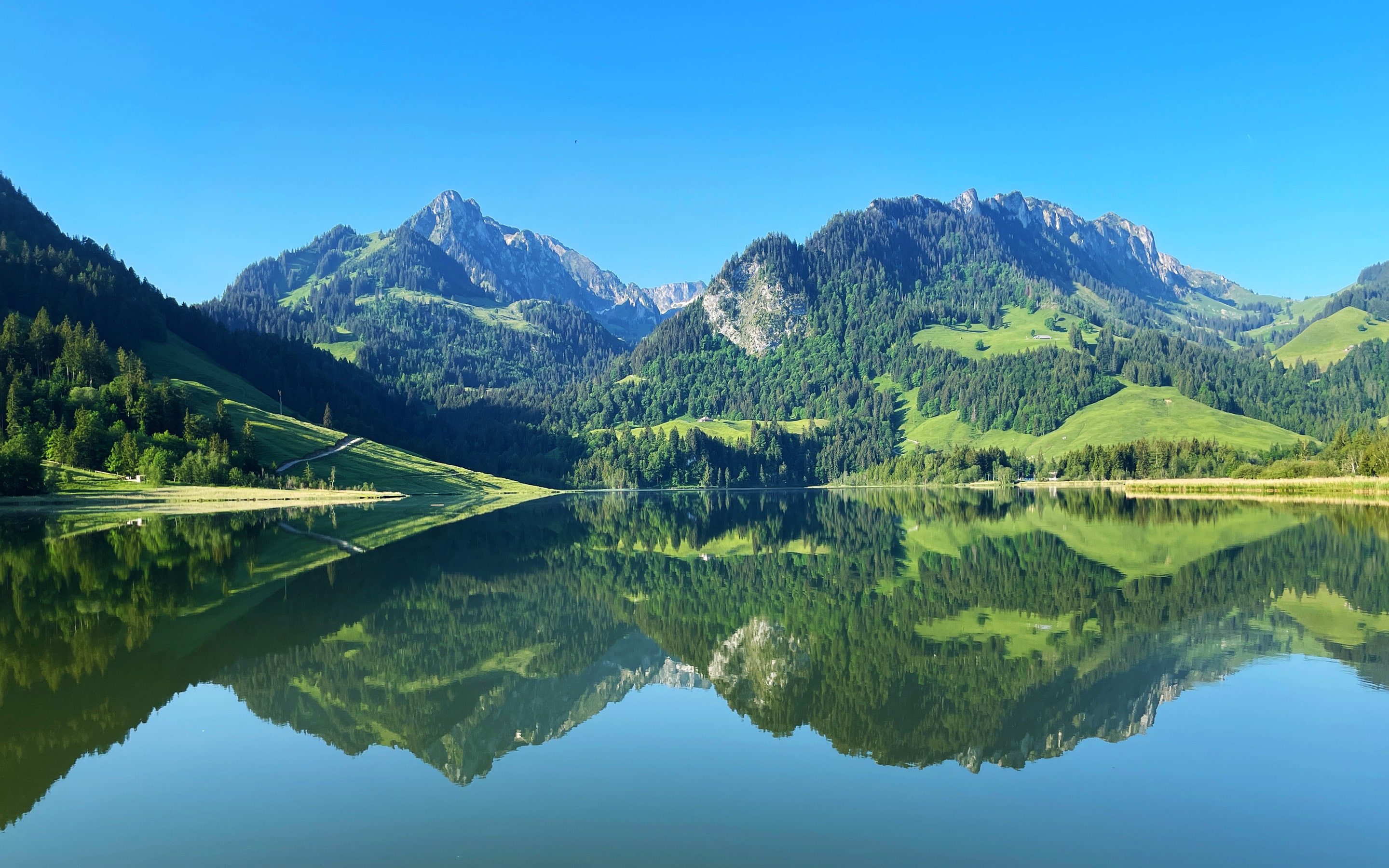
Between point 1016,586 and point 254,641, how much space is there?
31512mm

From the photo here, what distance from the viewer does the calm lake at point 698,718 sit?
43.3 feet

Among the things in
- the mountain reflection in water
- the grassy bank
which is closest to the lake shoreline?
the mountain reflection in water

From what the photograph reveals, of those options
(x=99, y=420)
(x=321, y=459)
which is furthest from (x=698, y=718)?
(x=321, y=459)

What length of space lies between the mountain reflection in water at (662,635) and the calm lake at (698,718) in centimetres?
16

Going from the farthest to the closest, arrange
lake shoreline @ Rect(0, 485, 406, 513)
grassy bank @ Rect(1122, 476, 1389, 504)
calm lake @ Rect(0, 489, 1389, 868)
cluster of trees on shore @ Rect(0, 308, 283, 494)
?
cluster of trees on shore @ Rect(0, 308, 283, 494)
grassy bank @ Rect(1122, 476, 1389, 504)
lake shoreline @ Rect(0, 485, 406, 513)
calm lake @ Rect(0, 489, 1389, 868)

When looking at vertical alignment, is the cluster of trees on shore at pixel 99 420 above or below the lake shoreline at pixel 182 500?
above

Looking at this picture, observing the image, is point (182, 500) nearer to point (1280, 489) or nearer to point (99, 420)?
point (99, 420)

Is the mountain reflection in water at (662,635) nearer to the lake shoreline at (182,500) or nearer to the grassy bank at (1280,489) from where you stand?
the lake shoreline at (182,500)

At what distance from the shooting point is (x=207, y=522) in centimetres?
8494

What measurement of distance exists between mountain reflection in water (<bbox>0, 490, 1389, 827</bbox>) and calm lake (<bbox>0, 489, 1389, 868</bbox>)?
0.16 meters

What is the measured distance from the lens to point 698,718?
20.5 m

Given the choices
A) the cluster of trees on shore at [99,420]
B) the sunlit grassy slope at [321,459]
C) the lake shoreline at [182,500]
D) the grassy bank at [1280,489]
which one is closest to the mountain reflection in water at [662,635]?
the lake shoreline at [182,500]

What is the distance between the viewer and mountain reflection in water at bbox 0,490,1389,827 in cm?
1892

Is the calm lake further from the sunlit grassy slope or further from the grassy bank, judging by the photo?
the sunlit grassy slope
